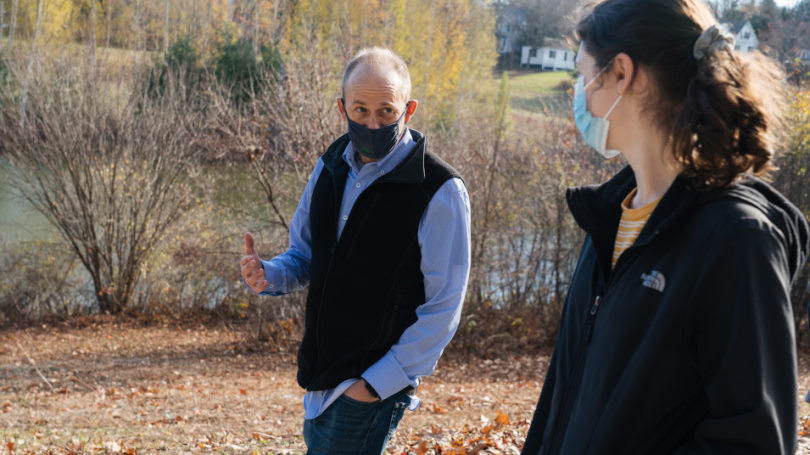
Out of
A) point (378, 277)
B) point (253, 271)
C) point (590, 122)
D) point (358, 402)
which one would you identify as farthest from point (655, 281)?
point (253, 271)

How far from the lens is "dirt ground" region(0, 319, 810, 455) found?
20.5ft

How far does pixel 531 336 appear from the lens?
15180 millimetres

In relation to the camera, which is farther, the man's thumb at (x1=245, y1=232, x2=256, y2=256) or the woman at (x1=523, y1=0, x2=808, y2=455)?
the man's thumb at (x1=245, y1=232, x2=256, y2=256)

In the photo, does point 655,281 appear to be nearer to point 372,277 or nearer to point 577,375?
point 577,375

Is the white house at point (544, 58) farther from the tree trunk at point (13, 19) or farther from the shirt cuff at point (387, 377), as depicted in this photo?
the shirt cuff at point (387, 377)

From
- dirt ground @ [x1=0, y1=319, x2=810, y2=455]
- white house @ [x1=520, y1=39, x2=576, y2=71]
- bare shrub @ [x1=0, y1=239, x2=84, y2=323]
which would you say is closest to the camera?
dirt ground @ [x1=0, y1=319, x2=810, y2=455]

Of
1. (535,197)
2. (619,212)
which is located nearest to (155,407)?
(619,212)

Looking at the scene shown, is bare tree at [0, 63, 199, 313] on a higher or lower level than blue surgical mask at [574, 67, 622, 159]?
lower

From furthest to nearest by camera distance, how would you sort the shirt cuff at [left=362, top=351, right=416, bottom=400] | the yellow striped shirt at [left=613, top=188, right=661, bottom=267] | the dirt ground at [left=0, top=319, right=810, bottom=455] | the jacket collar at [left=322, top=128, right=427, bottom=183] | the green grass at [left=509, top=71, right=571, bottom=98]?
the green grass at [left=509, top=71, right=571, bottom=98] → the dirt ground at [left=0, top=319, right=810, bottom=455] → the jacket collar at [left=322, top=128, right=427, bottom=183] → the shirt cuff at [left=362, top=351, right=416, bottom=400] → the yellow striped shirt at [left=613, top=188, right=661, bottom=267]

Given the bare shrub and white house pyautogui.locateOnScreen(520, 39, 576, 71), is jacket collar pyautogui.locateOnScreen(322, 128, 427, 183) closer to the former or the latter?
the bare shrub

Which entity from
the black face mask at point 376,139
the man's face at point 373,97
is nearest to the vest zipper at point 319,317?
the black face mask at point 376,139

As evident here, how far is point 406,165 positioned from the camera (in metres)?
2.73

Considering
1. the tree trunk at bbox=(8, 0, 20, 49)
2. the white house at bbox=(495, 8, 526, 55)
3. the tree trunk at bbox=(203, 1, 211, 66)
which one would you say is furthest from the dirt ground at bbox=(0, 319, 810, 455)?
the white house at bbox=(495, 8, 526, 55)

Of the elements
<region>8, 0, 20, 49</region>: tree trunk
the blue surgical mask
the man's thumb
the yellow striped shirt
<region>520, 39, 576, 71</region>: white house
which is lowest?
the man's thumb
